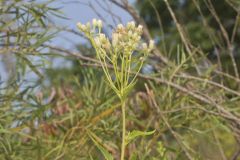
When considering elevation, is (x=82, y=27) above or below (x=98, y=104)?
above

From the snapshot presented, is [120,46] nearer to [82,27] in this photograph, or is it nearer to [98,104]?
[82,27]

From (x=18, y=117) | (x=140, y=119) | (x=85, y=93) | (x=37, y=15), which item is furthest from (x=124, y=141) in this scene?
(x=140, y=119)

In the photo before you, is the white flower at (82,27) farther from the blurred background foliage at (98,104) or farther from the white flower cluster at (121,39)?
the blurred background foliage at (98,104)

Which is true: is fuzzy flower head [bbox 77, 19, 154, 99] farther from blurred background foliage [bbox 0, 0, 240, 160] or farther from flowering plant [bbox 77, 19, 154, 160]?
blurred background foliage [bbox 0, 0, 240, 160]

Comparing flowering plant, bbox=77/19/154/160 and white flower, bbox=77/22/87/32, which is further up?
white flower, bbox=77/22/87/32

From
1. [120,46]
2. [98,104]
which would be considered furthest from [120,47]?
Answer: [98,104]

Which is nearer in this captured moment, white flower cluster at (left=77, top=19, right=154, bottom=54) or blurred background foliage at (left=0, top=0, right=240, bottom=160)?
white flower cluster at (left=77, top=19, right=154, bottom=54)

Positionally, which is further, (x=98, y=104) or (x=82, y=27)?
(x=98, y=104)

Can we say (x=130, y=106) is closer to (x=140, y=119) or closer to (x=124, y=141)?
(x=140, y=119)

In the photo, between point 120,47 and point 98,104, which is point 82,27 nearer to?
point 120,47

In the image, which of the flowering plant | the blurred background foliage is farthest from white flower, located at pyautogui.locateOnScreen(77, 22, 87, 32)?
the blurred background foliage

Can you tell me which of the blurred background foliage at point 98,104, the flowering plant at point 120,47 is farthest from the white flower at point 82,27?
the blurred background foliage at point 98,104
